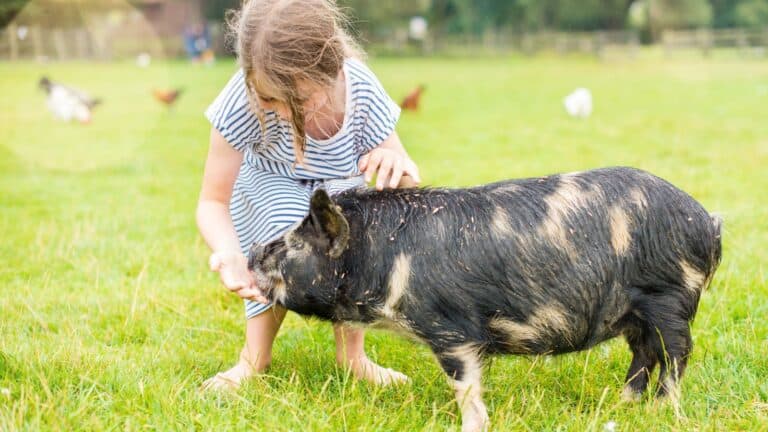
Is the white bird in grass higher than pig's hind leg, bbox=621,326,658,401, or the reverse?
pig's hind leg, bbox=621,326,658,401

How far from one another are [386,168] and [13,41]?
1157 inches

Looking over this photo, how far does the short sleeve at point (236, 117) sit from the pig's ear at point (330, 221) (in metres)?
0.67

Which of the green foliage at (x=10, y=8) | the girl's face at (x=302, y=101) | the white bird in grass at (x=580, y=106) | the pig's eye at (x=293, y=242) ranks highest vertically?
the green foliage at (x=10, y=8)

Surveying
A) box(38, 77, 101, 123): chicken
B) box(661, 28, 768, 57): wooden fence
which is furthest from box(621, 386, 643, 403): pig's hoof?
box(661, 28, 768, 57): wooden fence

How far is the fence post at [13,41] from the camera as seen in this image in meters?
28.9

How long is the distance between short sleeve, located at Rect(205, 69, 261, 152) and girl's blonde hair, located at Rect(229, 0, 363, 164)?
26 centimetres

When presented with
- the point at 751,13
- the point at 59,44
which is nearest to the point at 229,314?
the point at 59,44

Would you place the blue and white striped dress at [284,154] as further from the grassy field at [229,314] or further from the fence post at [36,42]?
the fence post at [36,42]

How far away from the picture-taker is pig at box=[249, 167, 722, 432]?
2.77m

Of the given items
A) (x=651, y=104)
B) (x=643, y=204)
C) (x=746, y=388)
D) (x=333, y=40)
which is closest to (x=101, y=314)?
(x=333, y=40)

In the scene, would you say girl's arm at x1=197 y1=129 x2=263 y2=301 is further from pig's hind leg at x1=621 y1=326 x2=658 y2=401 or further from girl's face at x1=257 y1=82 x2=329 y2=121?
pig's hind leg at x1=621 y1=326 x2=658 y2=401

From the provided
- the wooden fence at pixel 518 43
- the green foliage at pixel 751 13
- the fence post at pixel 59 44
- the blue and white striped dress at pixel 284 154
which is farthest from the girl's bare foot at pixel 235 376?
the green foliage at pixel 751 13

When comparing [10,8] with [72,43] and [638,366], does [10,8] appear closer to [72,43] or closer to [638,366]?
[72,43]

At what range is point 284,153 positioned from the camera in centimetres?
336
